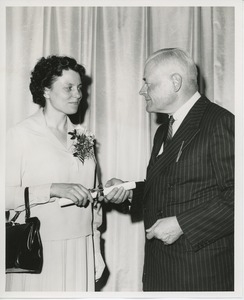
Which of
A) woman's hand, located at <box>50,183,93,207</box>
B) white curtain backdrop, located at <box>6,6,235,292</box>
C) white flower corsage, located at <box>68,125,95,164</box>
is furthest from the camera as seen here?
white curtain backdrop, located at <box>6,6,235,292</box>

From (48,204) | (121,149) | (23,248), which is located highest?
(121,149)

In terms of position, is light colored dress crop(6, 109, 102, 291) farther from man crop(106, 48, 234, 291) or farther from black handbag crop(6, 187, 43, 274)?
man crop(106, 48, 234, 291)

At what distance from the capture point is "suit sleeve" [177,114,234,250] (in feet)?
5.01

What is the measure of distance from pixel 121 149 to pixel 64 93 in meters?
0.52

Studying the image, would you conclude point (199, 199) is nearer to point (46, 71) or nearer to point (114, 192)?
point (114, 192)

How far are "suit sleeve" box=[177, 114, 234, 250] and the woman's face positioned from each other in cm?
73

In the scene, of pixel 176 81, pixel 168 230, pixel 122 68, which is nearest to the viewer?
pixel 168 230

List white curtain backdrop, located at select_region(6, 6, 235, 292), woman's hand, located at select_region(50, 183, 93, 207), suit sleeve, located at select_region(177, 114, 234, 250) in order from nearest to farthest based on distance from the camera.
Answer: suit sleeve, located at select_region(177, 114, 234, 250) → woman's hand, located at select_region(50, 183, 93, 207) → white curtain backdrop, located at select_region(6, 6, 235, 292)

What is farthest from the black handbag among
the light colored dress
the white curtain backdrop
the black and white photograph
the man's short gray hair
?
the man's short gray hair

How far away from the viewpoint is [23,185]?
5.83ft

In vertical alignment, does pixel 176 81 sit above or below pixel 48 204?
above

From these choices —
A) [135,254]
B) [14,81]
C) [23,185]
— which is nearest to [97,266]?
[135,254]

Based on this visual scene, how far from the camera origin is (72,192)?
1749 mm

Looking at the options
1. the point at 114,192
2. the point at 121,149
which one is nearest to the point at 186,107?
the point at 114,192
